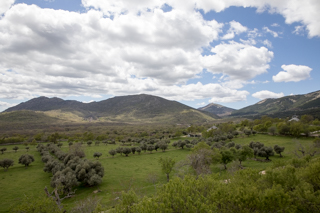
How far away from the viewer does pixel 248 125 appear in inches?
4968

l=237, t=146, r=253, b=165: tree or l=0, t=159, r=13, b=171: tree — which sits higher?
l=237, t=146, r=253, b=165: tree

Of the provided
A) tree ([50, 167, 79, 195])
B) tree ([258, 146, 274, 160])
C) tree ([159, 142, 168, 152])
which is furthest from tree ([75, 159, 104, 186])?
tree ([258, 146, 274, 160])

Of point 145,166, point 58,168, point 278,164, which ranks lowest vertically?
point 145,166

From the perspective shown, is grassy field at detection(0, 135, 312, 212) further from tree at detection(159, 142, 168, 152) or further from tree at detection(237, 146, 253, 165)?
tree at detection(159, 142, 168, 152)

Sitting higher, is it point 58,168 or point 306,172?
Result: point 306,172

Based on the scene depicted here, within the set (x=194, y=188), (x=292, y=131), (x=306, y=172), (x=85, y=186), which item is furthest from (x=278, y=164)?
(x=292, y=131)

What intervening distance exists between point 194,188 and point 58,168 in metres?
46.1

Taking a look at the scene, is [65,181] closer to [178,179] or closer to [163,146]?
[178,179]

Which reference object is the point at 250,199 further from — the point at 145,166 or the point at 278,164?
the point at 145,166

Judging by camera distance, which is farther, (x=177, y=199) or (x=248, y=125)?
(x=248, y=125)

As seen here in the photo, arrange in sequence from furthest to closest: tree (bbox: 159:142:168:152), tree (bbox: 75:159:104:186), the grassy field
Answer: tree (bbox: 159:142:168:152) < tree (bbox: 75:159:104:186) < the grassy field

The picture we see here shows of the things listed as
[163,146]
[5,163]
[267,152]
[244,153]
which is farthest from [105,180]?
[267,152]

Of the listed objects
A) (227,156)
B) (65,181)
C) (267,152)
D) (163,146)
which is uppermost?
(227,156)

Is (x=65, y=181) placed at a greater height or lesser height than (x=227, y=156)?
lesser
